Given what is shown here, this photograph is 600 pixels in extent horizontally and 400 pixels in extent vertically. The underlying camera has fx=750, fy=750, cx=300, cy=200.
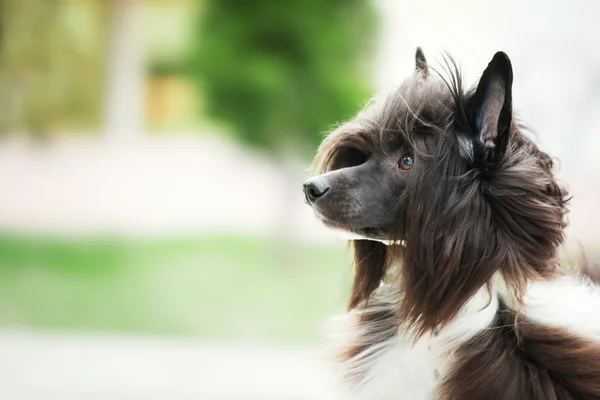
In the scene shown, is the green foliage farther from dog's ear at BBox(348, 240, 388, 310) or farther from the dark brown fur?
the dark brown fur

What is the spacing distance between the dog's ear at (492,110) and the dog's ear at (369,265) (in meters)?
0.34

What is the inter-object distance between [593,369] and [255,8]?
2066 millimetres

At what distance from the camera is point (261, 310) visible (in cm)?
321

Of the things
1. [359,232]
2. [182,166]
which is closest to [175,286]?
[182,166]

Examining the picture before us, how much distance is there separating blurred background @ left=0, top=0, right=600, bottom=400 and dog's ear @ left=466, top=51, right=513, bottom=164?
1.43m

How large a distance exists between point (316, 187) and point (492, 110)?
1.22 feet

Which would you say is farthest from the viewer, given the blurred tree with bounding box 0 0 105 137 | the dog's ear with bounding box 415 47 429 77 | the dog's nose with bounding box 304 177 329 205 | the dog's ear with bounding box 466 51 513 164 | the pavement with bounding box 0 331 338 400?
the blurred tree with bounding box 0 0 105 137

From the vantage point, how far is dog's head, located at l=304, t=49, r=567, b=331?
143 centimetres

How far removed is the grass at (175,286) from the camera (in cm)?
319

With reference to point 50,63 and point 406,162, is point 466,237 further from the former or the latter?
point 50,63

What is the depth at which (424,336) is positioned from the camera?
60.7 inches

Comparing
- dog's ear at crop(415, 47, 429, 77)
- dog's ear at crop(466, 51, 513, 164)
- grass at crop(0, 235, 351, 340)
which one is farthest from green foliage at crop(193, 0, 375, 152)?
dog's ear at crop(466, 51, 513, 164)

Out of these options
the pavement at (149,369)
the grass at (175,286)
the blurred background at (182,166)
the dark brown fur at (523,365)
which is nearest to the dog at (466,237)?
the dark brown fur at (523,365)

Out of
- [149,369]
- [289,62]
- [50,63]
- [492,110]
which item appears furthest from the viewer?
[50,63]
